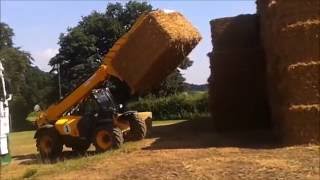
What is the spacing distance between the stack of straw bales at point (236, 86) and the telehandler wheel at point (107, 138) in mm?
5191

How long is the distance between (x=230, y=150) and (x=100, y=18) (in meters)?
45.1

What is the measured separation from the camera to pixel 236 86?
68.6ft

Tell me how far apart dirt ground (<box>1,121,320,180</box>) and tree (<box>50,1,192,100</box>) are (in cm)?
3698

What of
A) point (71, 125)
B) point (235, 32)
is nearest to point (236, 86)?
point (235, 32)

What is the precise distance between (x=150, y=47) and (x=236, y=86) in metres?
5.47

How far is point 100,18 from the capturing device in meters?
57.5

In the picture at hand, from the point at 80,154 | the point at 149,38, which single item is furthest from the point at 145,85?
the point at 80,154

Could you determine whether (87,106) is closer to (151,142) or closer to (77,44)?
(151,142)

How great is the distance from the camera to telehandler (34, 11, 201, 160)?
16562 mm

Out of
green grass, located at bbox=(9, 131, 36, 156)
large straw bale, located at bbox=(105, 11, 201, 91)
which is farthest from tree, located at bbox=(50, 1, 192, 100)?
large straw bale, located at bbox=(105, 11, 201, 91)

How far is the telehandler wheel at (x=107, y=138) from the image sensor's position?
54.8 feet

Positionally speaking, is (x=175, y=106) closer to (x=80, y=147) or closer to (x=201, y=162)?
(x=80, y=147)

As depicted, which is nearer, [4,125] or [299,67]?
[4,125]

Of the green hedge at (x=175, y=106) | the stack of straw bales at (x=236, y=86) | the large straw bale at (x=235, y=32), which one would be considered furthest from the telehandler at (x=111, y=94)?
the green hedge at (x=175, y=106)
